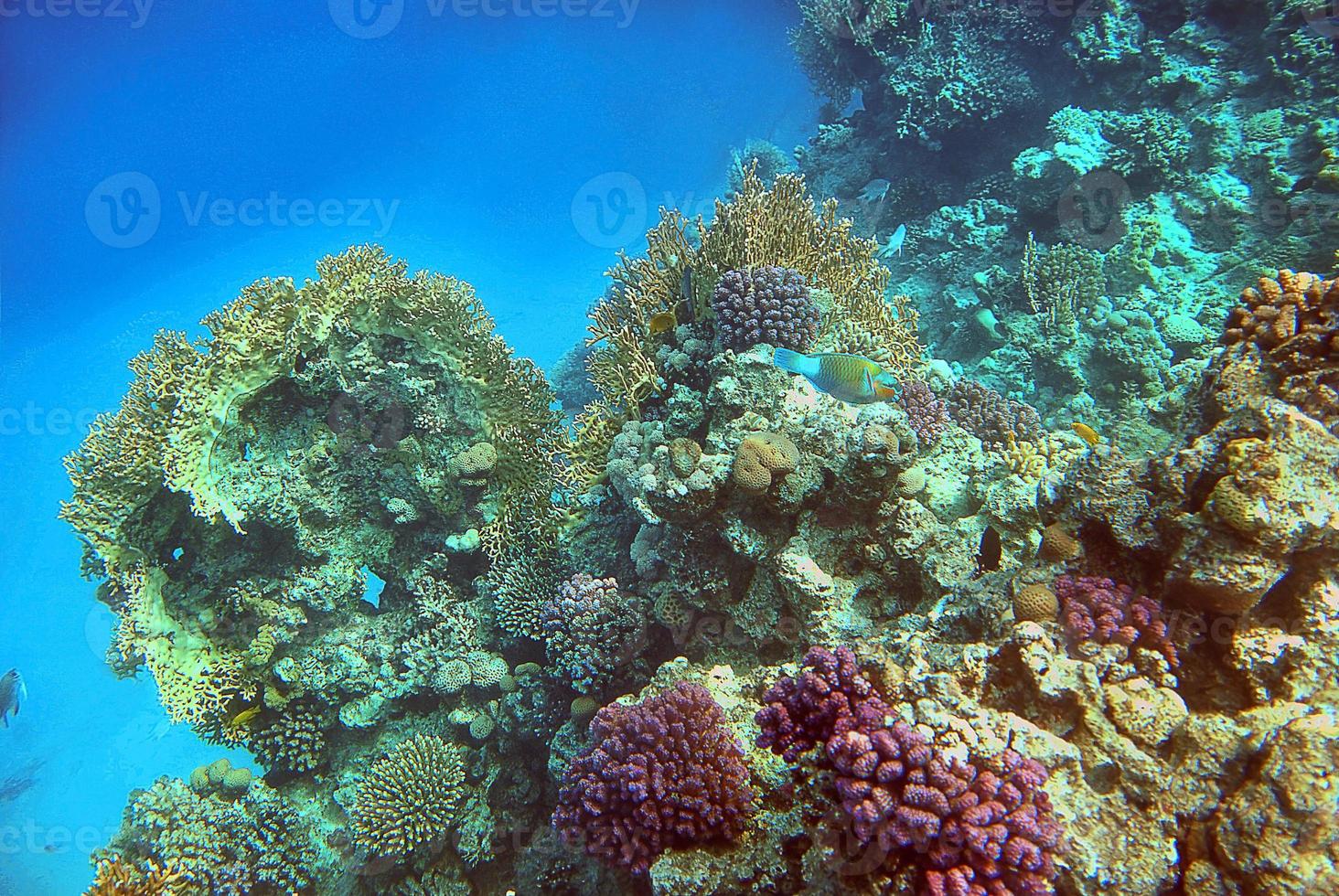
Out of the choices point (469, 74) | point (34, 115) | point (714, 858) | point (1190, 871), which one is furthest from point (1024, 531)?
point (469, 74)

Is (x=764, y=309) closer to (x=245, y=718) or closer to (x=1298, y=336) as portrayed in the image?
(x=1298, y=336)

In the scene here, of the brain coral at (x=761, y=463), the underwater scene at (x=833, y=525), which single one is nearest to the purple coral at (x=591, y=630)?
the underwater scene at (x=833, y=525)

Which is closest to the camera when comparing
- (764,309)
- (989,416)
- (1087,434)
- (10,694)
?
(1087,434)

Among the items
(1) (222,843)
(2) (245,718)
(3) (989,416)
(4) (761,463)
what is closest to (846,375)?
(4) (761,463)

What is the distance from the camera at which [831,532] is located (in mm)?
3697

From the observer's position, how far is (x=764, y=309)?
4.55m

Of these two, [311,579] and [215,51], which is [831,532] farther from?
[215,51]

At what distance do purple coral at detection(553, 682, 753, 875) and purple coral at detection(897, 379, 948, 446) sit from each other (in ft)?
7.69

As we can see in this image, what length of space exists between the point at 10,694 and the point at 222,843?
9778 mm

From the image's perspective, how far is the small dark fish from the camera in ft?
10.5

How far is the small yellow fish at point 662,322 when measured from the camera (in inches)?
195

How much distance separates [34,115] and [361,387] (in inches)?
1391

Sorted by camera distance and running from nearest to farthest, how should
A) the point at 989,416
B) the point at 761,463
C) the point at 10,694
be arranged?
the point at 761,463
the point at 989,416
the point at 10,694

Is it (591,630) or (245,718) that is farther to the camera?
(245,718)
